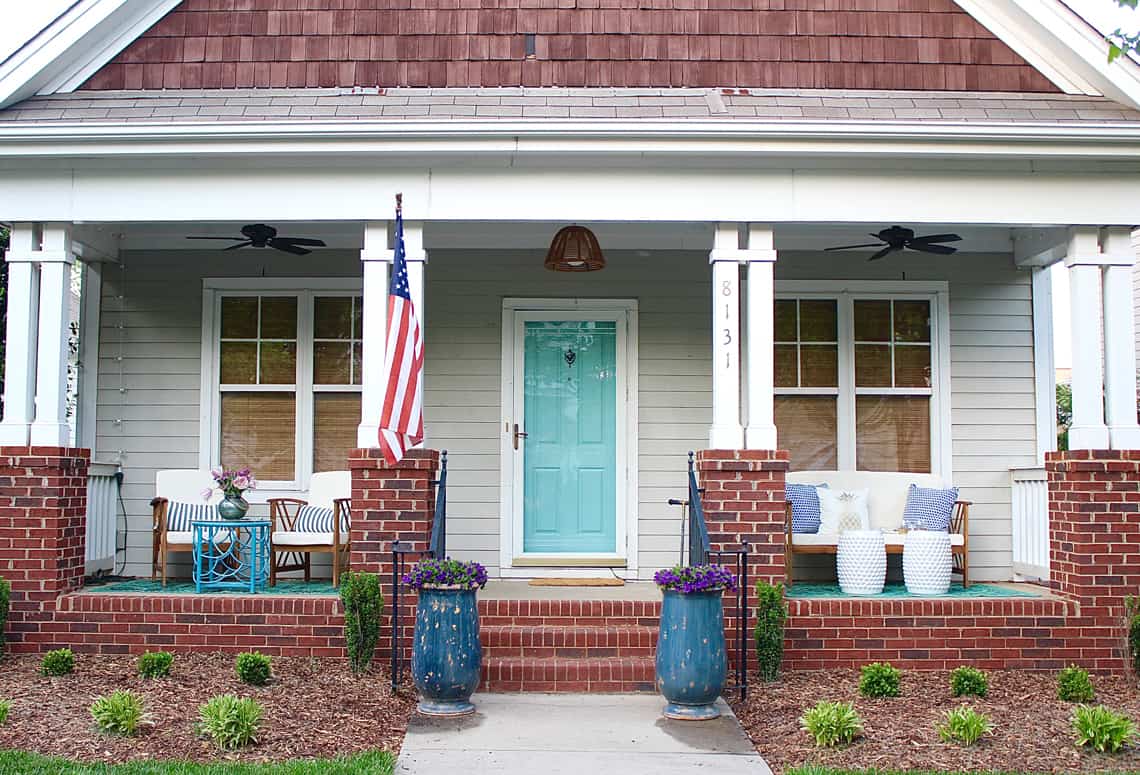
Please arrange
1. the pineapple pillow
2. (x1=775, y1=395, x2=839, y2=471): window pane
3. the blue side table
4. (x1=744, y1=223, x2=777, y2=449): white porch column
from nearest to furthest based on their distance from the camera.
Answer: (x1=744, y1=223, x2=777, y2=449): white porch column, the blue side table, the pineapple pillow, (x1=775, y1=395, x2=839, y2=471): window pane

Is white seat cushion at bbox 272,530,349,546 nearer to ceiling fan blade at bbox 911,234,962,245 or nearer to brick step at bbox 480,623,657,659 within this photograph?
brick step at bbox 480,623,657,659

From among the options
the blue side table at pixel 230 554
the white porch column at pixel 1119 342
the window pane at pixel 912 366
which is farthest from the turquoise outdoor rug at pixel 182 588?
the white porch column at pixel 1119 342

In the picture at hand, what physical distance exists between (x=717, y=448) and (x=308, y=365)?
3.58m

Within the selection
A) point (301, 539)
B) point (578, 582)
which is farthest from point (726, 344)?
point (301, 539)

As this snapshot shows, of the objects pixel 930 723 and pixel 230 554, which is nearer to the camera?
pixel 930 723

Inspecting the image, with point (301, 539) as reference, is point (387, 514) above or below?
above

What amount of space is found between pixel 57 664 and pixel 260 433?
273 centimetres

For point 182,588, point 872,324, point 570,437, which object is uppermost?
point 872,324

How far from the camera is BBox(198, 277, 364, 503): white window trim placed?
8.91 metres

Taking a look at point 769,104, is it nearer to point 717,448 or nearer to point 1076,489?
point 717,448

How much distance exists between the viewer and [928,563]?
7488mm

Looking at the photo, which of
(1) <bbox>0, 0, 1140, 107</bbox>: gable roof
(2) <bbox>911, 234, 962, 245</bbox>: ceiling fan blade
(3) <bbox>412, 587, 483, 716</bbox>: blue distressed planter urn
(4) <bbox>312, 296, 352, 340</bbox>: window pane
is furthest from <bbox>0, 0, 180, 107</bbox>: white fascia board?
(2) <bbox>911, 234, 962, 245</bbox>: ceiling fan blade

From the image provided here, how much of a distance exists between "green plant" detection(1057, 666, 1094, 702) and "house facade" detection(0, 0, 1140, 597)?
168 centimetres

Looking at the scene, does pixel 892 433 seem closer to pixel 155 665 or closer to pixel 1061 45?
pixel 1061 45
